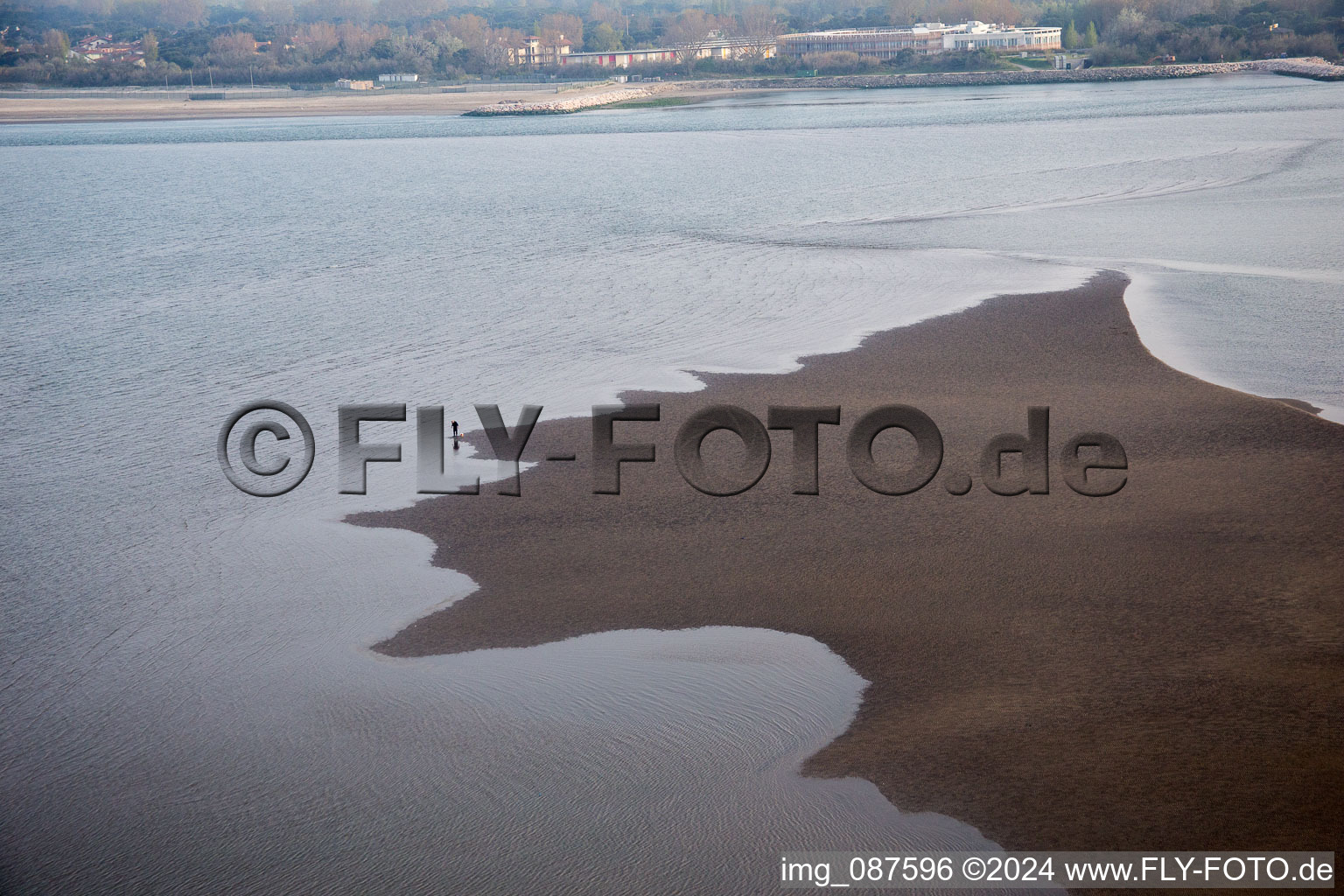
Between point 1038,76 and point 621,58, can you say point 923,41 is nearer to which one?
point 1038,76

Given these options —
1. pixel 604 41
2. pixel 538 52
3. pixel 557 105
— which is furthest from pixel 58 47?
pixel 604 41

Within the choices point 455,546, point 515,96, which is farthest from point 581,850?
point 515,96

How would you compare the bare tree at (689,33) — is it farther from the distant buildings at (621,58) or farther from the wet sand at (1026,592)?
the wet sand at (1026,592)

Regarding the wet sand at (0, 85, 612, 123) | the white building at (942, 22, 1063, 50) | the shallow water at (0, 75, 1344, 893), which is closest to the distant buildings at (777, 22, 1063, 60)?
the white building at (942, 22, 1063, 50)

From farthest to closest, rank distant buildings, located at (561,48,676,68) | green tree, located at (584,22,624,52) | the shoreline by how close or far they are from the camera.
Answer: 1. green tree, located at (584,22,624,52)
2. distant buildings, located at (561,48,676,68)
3. the shoreline

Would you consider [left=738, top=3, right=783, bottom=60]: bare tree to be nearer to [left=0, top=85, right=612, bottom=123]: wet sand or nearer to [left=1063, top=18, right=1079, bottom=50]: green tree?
[left=0, top=85, right=612, bottom=123]: wet sand

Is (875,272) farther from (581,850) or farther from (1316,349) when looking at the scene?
(581,850)
